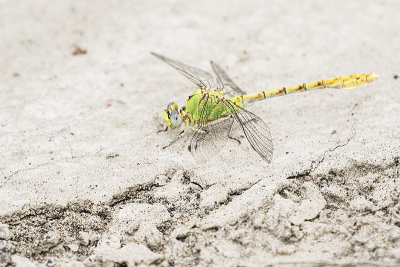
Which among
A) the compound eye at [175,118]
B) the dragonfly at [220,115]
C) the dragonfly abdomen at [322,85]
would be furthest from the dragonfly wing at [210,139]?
the dragonfly abdomen at [322,85]

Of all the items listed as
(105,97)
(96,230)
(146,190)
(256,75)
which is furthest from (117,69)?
(96,230)

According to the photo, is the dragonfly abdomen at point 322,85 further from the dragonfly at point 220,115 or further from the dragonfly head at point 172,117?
the dragonfly head at point 172,117

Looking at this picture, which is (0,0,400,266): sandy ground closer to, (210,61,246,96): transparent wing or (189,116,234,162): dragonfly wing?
(189,116,234,162): dragonfly wing

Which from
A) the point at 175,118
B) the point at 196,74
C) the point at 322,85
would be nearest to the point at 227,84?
the point at 196,74

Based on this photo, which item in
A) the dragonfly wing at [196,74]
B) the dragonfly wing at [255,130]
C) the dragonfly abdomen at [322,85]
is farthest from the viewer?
the dragonfly wing at [196,74]

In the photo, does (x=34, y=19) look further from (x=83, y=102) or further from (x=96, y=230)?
(x=96, y=230)
